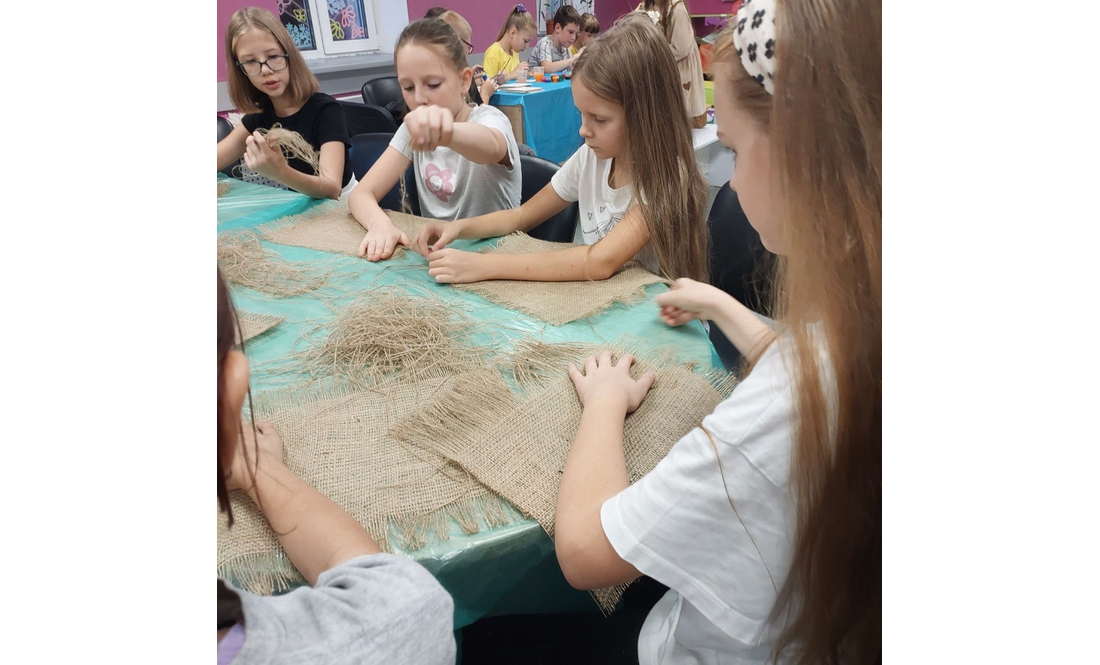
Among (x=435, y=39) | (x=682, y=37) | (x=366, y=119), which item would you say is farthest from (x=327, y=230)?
(x=682, y=37)

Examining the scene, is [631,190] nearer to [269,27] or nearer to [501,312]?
[501,312]

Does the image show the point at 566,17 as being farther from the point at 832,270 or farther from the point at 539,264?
the point at 832,270

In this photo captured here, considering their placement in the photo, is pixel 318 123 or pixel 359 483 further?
pixel 318 123

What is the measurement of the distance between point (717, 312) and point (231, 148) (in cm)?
170

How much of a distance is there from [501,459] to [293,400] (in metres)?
0.28

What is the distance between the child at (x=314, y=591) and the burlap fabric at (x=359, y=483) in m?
0.02

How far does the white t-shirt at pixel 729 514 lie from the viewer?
0.50 meters

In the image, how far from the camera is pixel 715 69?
60 centimetres

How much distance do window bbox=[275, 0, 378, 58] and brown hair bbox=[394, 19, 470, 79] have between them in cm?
362

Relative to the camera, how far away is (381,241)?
1.25 m

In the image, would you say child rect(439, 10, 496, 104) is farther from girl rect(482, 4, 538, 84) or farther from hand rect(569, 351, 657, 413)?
hand rect(569, 351, 657, 413)

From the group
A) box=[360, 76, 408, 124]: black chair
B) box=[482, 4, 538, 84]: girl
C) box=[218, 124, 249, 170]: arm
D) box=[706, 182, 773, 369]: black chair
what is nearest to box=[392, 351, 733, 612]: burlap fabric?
box=[706, 182, 773, 369]: black chair

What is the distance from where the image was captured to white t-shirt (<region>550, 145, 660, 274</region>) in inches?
55.2

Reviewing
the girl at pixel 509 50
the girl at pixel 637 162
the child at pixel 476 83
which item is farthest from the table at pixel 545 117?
the girl at pixel 637 162
